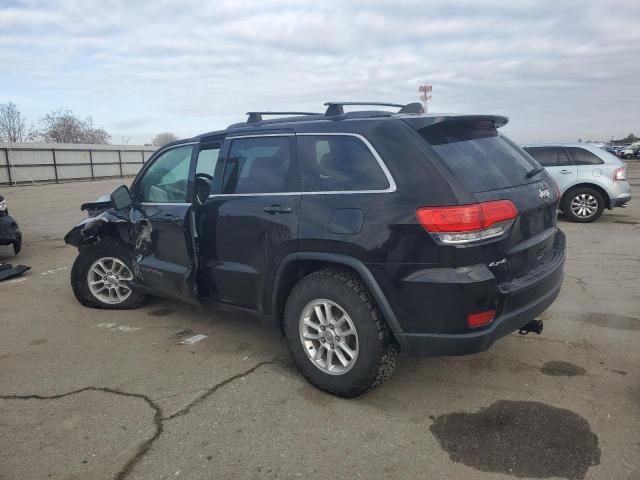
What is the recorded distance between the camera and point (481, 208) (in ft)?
9.67

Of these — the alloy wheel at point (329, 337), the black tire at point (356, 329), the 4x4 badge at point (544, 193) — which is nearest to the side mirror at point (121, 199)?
the black tire at point (356, 329)

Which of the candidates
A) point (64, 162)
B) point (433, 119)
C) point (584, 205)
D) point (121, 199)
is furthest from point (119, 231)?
point (64, 162)

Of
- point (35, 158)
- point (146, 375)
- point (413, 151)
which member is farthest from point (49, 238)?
point (35, 158)

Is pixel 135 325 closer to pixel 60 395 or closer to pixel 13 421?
pixel 60 395

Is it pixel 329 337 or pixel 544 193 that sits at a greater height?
pixel 544 193

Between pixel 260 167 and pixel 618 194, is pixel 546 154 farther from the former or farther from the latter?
pixel 260 167

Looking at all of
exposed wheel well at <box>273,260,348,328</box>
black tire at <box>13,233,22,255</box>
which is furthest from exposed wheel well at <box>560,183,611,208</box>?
black tire at <box>13,233,22,255</box>

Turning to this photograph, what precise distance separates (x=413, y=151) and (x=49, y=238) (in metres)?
9.40

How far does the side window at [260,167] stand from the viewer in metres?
3.70

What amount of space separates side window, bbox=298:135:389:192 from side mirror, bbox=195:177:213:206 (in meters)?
1.03

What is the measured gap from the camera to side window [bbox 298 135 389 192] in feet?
10.6

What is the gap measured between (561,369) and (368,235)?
6.19 ft

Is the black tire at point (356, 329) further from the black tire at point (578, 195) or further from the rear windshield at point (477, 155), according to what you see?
the black tire at point (578, 195)

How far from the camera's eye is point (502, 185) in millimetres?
3277
